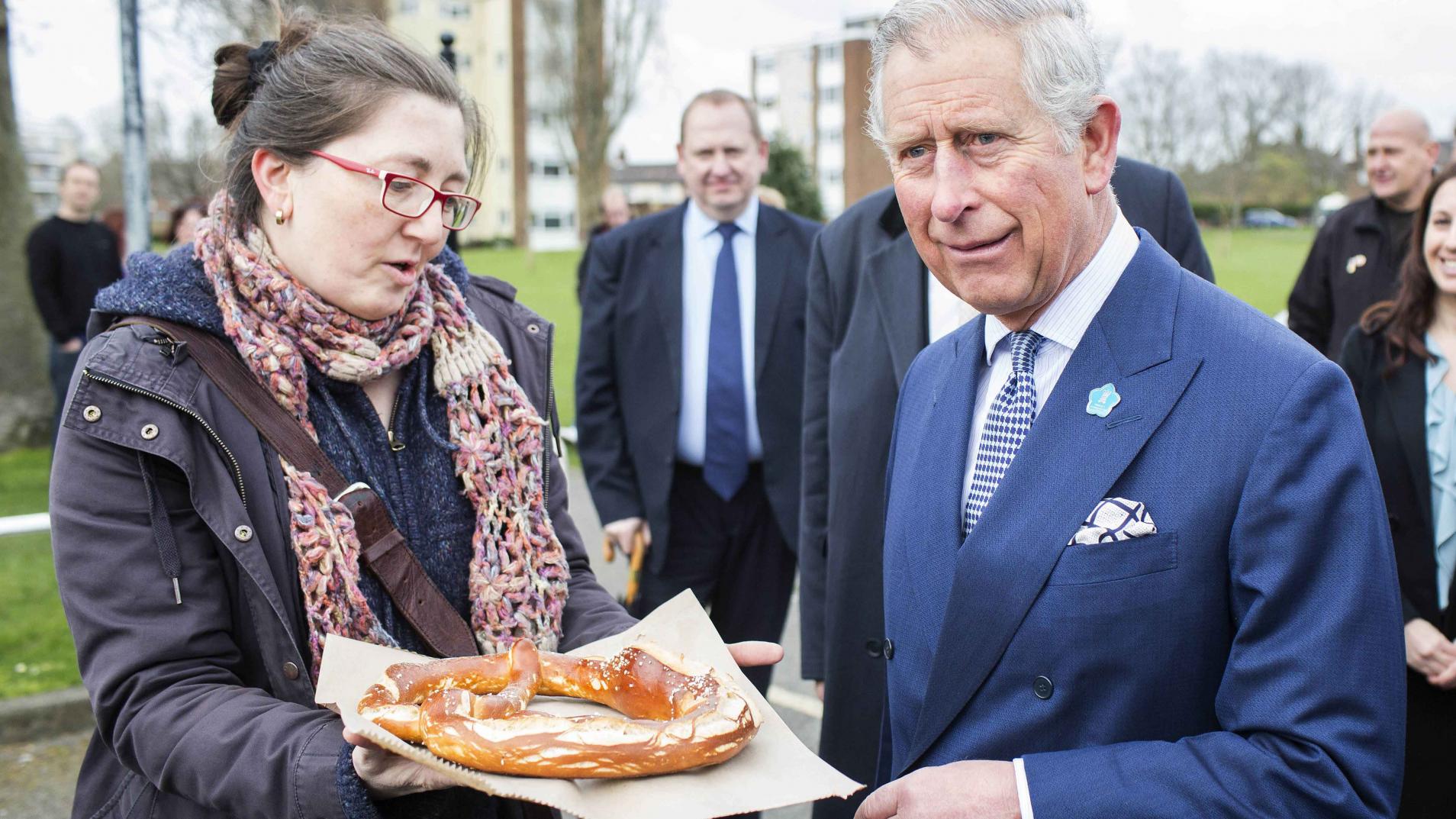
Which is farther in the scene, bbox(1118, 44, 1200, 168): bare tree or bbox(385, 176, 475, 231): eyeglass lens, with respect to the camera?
bbox(1118, 44, 1200, 168): bare tree

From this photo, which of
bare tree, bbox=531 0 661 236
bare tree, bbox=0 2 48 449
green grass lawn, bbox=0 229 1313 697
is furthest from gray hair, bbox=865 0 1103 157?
bare tree, bbox=531 0 661 236

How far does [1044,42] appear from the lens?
178 cm

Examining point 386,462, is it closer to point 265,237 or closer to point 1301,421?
point 265,237

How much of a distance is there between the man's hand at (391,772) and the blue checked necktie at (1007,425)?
3.29 ft

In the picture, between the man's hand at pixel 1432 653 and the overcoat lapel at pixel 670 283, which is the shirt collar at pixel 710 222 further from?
the man's hand at pixel 1432 653

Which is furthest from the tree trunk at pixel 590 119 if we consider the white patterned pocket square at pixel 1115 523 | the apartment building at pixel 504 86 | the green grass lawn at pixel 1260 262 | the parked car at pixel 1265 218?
the parked car at pixel 1265 218

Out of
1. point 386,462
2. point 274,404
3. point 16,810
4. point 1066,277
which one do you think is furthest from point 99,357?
point 16,810

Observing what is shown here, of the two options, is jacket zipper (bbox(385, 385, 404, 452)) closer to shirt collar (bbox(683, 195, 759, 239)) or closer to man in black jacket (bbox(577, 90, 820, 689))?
man in black jacket (bbox(577, 90, 820, 689))

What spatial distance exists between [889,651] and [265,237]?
152cm

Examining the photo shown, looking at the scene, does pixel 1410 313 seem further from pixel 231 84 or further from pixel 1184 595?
pixel 231 84

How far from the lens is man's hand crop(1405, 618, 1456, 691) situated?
3.13 meters

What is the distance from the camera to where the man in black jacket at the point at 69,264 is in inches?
360

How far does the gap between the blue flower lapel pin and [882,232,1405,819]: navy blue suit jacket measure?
13 millimetres

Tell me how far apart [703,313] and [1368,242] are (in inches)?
152
